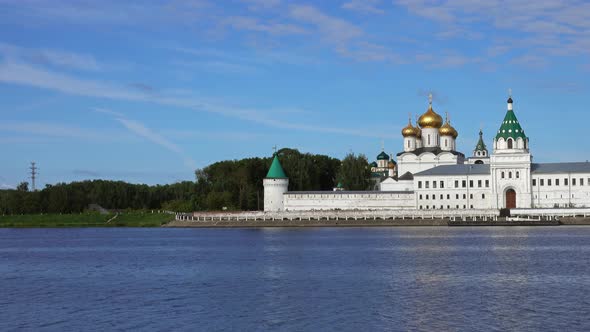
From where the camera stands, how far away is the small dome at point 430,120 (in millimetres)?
80438

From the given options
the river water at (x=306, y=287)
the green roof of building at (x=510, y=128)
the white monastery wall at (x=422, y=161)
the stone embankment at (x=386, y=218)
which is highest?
the green roof of building at (x=510, y=128)

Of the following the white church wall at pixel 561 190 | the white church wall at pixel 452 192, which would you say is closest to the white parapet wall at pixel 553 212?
the white church wall at pixel 561 190

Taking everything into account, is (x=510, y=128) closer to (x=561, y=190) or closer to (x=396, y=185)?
(x=561, y=190)

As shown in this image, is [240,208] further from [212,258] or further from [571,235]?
[212,258]

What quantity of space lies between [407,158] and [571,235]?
31.0 m

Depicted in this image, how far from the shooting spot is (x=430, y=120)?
80500 mm

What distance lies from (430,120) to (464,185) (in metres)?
10.2

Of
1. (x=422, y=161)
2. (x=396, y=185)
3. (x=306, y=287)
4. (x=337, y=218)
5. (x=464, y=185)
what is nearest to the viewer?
(x=306, y=287)

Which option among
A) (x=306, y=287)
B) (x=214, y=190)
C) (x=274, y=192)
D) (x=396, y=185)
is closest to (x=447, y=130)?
(x=396, y=185)

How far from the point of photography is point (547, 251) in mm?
37875

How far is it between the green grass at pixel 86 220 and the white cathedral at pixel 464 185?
10.8 metres

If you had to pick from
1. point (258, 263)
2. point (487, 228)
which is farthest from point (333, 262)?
point (487, 228)

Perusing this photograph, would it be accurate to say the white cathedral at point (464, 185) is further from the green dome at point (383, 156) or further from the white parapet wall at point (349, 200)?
the green dome at point (383, 156)

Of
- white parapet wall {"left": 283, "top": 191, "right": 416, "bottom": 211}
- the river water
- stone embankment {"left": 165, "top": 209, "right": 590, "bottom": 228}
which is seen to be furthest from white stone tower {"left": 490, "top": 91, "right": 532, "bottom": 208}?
the river water
